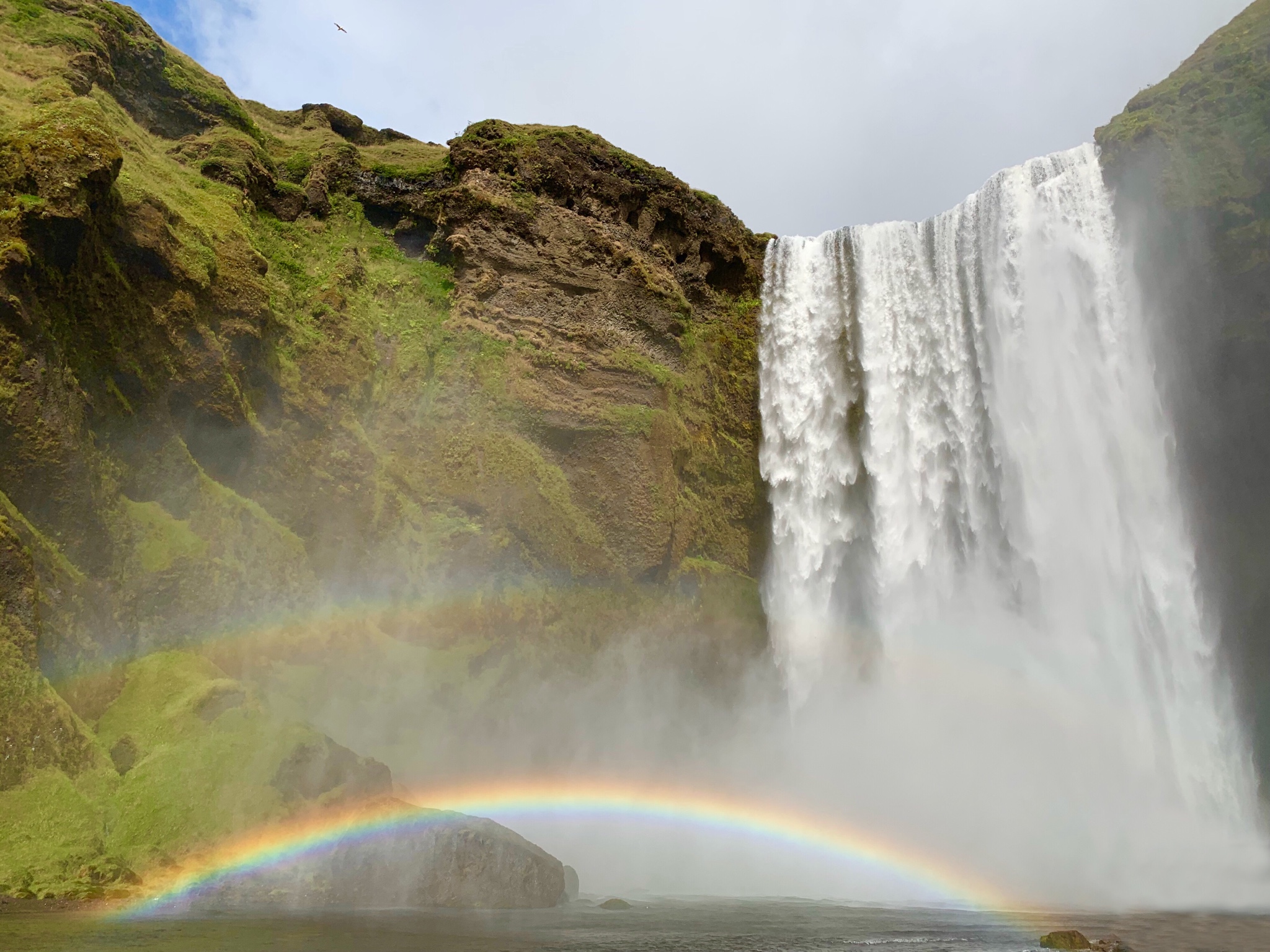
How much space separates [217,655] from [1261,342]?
84.1 ft

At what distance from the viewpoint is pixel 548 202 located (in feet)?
88.1

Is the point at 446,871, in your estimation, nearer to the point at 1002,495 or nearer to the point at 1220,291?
the point at 1002,495

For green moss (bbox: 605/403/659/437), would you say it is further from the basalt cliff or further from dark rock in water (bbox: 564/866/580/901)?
dark rock in water (bbox: 564/866/580/901)

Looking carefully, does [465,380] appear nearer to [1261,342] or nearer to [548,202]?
[548,202]

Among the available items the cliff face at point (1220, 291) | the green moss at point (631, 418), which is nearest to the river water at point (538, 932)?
the cliff face at point (1220, 291)

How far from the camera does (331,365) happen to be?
2161cm

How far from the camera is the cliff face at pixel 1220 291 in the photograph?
20594mm

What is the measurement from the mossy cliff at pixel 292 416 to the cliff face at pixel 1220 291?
1235 cm

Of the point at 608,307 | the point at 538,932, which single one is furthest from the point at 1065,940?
the point at 608,307

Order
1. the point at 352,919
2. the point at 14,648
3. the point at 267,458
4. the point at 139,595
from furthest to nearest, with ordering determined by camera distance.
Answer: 1. the point at 267,458
2. the point at 139,595
3. the point at 14,648
4. the point at 352,919

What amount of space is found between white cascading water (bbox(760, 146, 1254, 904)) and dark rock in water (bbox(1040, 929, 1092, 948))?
12.2 metres

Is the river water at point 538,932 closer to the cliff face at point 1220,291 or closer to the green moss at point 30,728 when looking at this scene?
the green moss at point 30,728

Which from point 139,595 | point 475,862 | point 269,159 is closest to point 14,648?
point 139,595

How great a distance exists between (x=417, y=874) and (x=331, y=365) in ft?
45.6
